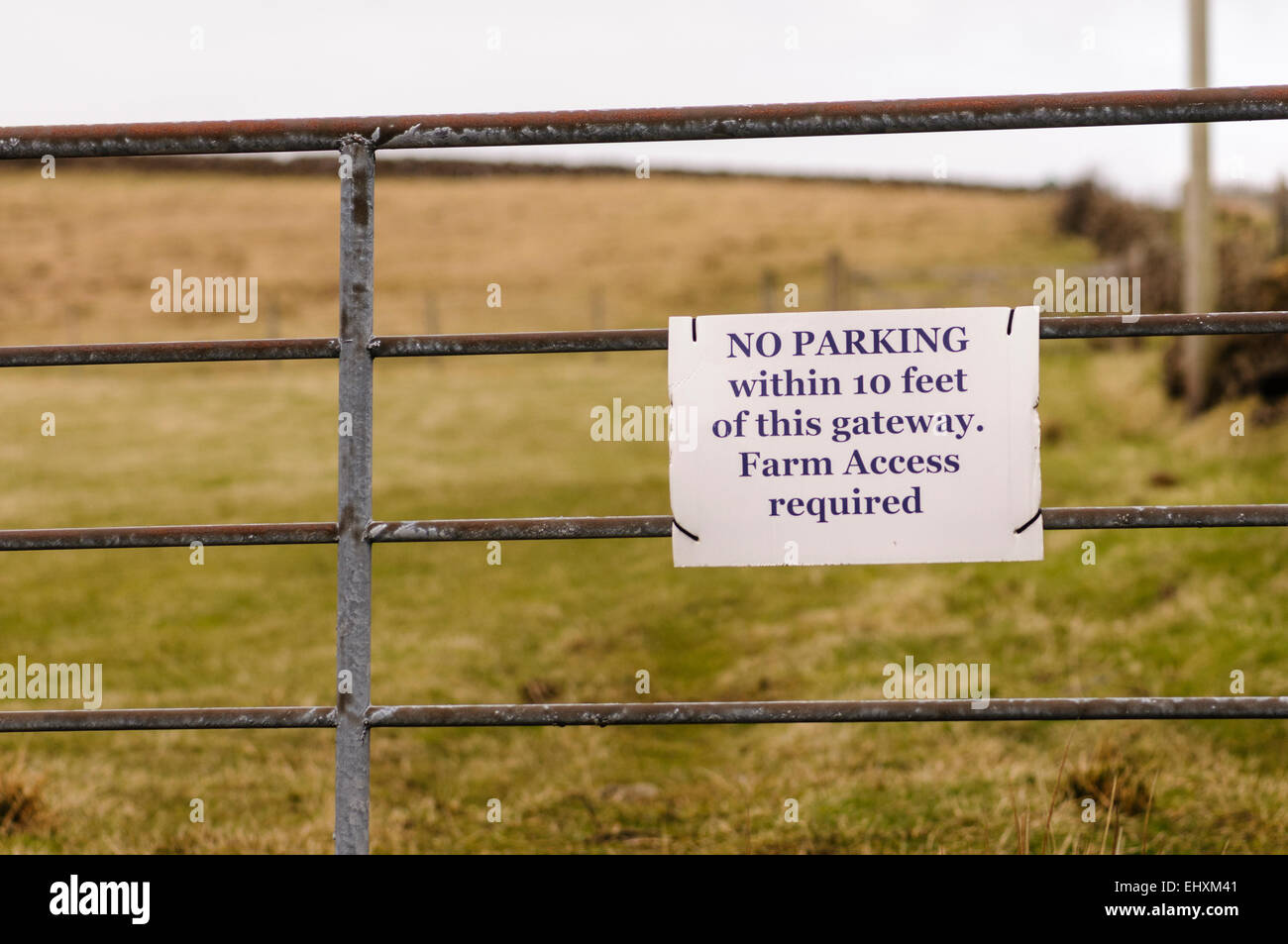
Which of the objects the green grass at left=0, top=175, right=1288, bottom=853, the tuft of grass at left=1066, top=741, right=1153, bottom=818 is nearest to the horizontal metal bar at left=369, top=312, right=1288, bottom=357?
the green grass at left=0, top=175, right=1288, bottom=853

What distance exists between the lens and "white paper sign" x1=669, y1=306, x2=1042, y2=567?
236cm

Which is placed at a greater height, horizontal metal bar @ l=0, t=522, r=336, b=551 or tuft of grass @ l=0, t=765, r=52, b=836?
horizontal metal bar @ l=0, t=522, r=336, b=551

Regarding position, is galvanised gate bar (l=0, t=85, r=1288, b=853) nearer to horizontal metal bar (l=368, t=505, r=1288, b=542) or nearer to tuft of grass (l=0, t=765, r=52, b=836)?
horizontal metal bar (l=368, t=505, r=1288, b=542)

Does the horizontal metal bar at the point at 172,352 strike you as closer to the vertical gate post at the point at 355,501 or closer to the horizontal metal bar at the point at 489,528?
the vertical gate post at the point at 355,501

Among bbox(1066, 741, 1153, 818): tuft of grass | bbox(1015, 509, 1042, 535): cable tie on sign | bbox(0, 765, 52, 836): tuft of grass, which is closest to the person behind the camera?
bbox(1015, 509, 1042, 535): cable tie on sign

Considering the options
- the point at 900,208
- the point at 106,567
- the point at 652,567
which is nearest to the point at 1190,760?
the point at 652,567

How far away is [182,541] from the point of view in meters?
2.38

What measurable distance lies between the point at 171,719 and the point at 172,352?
2.54ft

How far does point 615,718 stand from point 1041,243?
116 feet

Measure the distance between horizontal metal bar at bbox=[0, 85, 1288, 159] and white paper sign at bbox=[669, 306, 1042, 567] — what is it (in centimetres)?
38

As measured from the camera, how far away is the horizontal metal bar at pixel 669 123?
7.40 feet

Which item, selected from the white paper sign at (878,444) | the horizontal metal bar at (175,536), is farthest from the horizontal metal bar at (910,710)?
the horizontal metal bar at (175,536)
